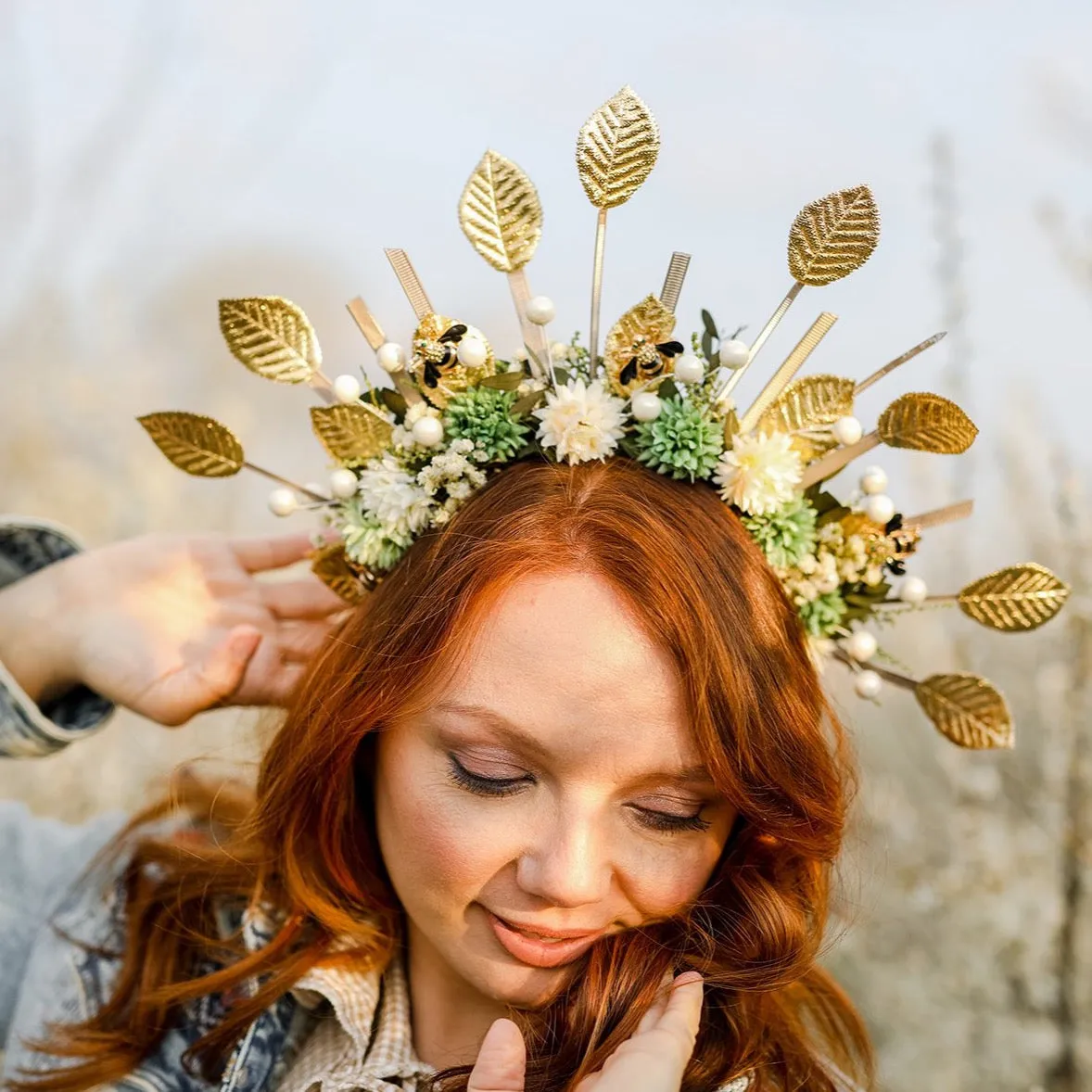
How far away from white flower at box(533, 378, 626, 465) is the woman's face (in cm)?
19

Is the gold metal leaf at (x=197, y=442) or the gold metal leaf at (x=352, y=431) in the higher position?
the gold metal leaf at (x=352, y=431)

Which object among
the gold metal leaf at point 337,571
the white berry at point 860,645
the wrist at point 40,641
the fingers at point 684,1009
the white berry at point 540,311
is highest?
the white berry at point 540,311

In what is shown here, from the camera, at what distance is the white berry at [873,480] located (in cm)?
161

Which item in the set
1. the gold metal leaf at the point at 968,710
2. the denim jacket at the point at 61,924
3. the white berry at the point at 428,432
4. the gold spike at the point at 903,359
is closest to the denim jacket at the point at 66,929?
the denim jacket at the point at 61,924

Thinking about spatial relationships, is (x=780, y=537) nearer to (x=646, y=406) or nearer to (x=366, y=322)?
(x=646, y=406)

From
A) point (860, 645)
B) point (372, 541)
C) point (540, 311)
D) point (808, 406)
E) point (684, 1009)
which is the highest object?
point (540, 311)

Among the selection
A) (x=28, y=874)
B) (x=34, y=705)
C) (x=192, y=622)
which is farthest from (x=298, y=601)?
(x=28, y=874)

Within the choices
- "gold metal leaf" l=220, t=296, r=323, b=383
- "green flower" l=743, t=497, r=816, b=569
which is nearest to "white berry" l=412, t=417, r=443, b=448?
"gold metal leaf" l=220, t=296, r=323, b=383

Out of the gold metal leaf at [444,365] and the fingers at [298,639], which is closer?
the gold metal leaf at [444,365]

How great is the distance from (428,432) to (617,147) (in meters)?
0.45

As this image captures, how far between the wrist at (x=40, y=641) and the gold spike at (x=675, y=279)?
1.23 m

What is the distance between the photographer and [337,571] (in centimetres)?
173

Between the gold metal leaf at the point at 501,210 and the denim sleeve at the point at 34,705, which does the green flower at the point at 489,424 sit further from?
the denim sleeve at the point at 34,705

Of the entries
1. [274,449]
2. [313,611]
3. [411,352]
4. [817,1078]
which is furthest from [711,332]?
[274,449]
